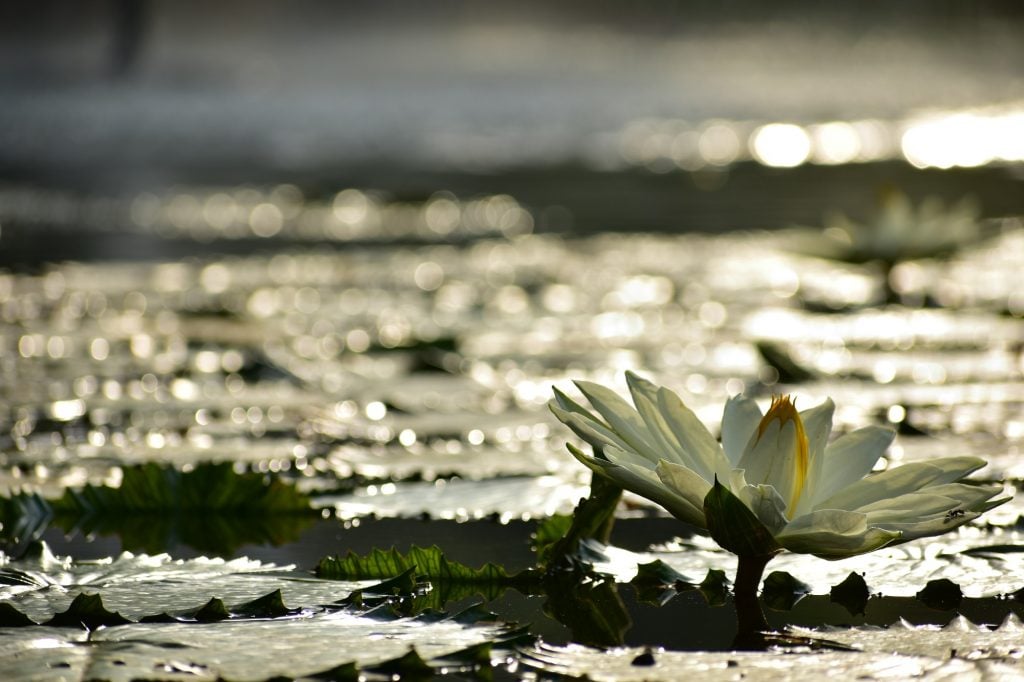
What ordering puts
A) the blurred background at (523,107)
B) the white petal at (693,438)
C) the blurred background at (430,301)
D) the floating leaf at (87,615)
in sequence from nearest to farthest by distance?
the floating leaf at (87,615) < the white petal at (693,438) < the blurred background at (430,301) < the blurred background at (523,107)

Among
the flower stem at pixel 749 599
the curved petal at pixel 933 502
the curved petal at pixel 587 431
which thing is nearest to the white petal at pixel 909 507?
the curved petal at pixel 933 502

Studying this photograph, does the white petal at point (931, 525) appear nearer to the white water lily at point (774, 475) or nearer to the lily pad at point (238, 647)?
the white water lily at point (774, 475)

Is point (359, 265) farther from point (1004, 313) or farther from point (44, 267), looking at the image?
point (1004, 313)

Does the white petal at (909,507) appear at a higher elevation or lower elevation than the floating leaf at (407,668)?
higher

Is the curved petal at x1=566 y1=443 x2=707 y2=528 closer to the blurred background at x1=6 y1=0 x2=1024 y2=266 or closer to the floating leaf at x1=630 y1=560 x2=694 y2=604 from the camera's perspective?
the floating leaf at x1=630 y1=560 x2=694 y2=604

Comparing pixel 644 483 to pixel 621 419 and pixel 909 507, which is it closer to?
pixel 621 419

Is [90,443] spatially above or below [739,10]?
below

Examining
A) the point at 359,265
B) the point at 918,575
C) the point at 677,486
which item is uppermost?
the point at 359,265


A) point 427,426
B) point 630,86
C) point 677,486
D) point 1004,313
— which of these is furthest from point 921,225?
point 630,86

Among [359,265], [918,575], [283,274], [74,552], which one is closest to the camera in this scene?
[918,575]
